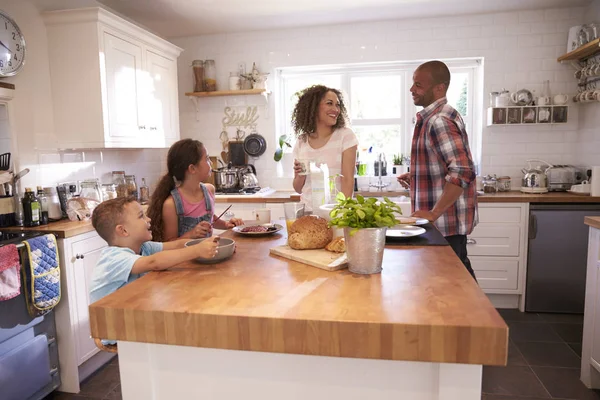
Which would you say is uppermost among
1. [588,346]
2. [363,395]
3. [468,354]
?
[468,354]

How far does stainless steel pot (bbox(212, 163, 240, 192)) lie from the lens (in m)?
3.95

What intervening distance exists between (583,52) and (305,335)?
3.45 m

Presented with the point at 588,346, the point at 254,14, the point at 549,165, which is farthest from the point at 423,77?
the point at 549,165

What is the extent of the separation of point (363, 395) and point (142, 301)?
0.53m

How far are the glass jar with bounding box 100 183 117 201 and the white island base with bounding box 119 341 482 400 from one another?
227 centimetres

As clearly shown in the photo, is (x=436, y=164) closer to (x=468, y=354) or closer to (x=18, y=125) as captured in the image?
(x=468, y=354)

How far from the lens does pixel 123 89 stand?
3.05m

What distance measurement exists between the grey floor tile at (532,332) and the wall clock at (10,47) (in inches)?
136

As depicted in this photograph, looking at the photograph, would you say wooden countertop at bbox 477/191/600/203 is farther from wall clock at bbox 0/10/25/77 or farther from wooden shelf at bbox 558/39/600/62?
wall clock at bbox 0/10/25/77

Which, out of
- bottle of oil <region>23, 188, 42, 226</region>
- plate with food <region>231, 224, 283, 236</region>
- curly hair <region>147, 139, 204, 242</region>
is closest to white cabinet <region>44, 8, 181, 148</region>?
bottle of oil <region>23, 188, 42, 226</region>

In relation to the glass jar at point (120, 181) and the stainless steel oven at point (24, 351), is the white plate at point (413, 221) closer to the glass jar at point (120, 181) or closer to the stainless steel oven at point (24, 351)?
the stainless steel oven at point (24, 351)

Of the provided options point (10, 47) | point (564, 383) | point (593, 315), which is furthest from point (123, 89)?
point (564, 383)

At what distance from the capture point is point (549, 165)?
12.1 ft

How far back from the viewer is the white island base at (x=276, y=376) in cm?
90
